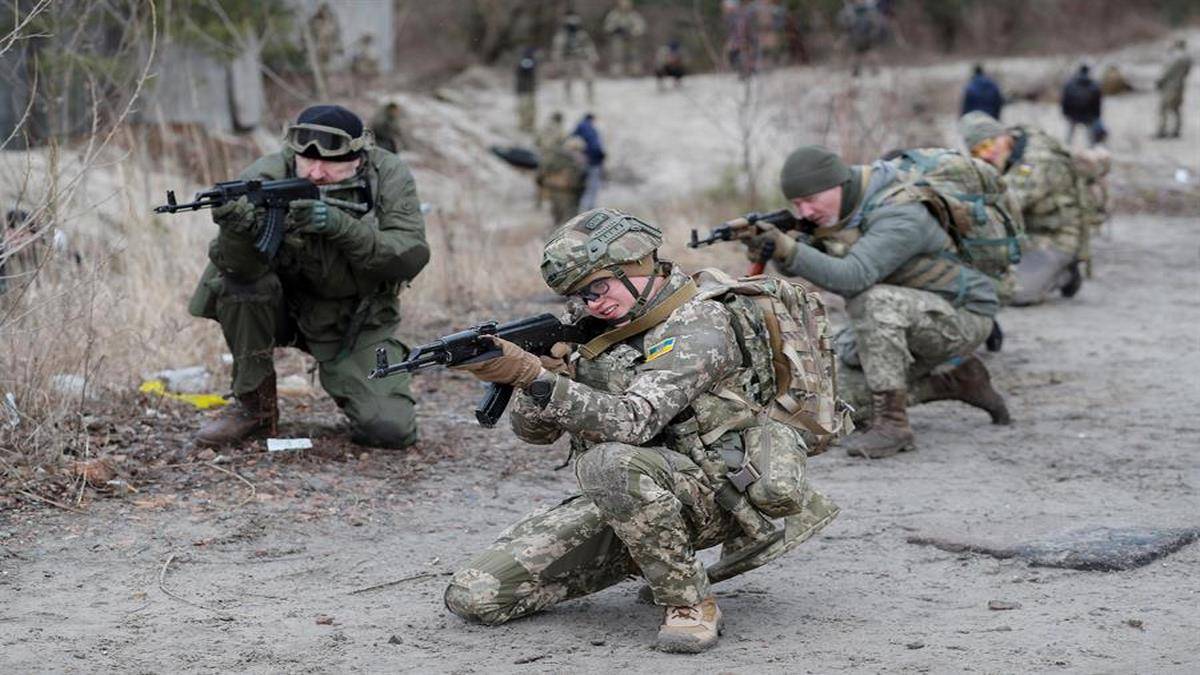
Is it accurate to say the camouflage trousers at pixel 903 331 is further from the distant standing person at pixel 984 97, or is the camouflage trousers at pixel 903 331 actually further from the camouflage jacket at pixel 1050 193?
the distant standing person at pixel 984 97

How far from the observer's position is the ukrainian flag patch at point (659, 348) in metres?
4.27

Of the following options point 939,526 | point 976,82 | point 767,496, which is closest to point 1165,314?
point 939,526

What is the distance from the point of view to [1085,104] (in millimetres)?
22188

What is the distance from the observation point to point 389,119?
63.1 ft

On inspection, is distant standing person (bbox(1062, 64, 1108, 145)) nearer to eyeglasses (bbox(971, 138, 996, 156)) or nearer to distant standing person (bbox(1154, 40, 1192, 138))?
distant standing person (bbox(1154, 40, 1192, 138))

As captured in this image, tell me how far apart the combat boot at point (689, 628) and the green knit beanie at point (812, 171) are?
2.88 metres

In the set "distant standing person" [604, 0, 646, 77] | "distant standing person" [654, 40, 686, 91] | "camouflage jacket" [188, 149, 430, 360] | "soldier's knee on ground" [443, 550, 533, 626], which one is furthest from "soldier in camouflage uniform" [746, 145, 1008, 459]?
"distant standing person" [604, 0, 646, 77]

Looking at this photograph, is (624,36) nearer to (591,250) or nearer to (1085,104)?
(1085,104)

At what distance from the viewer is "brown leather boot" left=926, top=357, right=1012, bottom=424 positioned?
7363 millimetres

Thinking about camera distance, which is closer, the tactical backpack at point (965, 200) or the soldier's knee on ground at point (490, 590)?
the soldier's knee on ground at point (490, 590)

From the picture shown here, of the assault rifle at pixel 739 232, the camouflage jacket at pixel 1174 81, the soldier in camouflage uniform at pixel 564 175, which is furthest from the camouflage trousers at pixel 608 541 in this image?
the camouflage jacket at pixel 1174 81

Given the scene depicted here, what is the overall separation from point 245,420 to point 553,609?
2208 millimetres

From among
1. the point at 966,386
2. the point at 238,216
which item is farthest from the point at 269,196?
the point at 966,386

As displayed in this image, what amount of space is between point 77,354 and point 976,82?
59.3 feet
